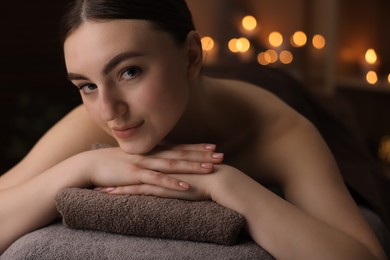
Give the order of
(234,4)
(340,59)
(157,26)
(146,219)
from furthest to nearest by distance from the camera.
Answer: (234,4)
(340,59)
(157,26)
(146,219)

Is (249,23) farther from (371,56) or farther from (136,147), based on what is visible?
(136,147)

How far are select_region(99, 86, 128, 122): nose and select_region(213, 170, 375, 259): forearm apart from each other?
0.22 meters

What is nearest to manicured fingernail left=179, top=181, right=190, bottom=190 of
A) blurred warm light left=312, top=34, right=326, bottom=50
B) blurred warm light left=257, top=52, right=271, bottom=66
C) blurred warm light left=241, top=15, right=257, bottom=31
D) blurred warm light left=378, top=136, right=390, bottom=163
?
blurred warm light left=378, top=136, right=390, bottom=163

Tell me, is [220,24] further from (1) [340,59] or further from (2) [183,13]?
(2) [183,13]

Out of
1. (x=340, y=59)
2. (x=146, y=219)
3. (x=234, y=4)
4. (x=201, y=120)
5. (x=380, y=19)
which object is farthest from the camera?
(x=234, y=4)

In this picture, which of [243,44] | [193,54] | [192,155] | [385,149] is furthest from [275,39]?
[192,155]

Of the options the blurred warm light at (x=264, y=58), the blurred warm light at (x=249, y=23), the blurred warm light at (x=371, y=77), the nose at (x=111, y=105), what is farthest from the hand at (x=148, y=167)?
the blurred warm light at (x=249, y=23)

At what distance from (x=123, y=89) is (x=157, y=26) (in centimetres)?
13

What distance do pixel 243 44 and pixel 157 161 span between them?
2891 mm

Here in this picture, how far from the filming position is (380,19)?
3158 mm

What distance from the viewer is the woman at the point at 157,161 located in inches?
36.9

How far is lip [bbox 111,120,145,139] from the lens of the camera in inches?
39.1

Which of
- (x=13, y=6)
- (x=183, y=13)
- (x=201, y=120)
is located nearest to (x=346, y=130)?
(x=201, y=120)

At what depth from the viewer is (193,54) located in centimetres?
111
